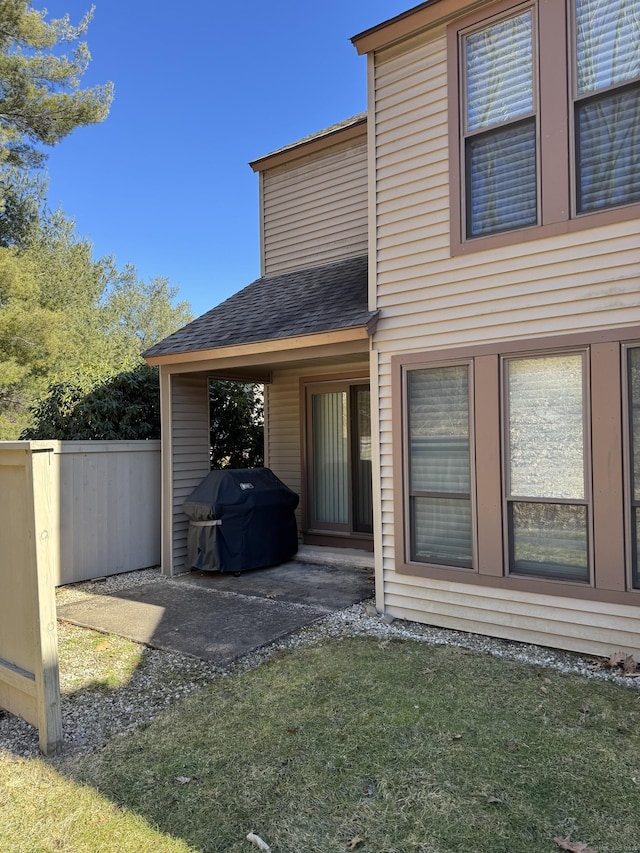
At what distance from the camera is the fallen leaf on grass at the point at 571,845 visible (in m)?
2.17

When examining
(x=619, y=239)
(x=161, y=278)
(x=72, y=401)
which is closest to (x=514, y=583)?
(x=619, y=239)

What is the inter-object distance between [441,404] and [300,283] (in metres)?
3.45

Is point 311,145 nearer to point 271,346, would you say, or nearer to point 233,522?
point 271,346

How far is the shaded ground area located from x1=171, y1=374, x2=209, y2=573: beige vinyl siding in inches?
22.9

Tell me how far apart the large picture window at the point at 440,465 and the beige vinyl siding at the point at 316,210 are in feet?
10.7

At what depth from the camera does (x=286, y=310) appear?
6.78 metres

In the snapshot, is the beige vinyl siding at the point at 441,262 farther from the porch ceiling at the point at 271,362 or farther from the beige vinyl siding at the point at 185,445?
the beige vinyl siding at the point at 185,445

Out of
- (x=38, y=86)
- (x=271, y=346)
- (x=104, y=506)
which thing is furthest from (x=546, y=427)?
(x=38, y=86)

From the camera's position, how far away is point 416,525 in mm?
5102

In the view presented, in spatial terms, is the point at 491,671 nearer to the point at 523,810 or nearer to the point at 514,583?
the point at 514,583

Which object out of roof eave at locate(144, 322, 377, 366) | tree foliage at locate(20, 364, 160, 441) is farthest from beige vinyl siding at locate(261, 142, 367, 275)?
tree foliage at locate(20, 364, 160, 441)

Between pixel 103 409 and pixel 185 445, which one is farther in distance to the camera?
pixel 103 409

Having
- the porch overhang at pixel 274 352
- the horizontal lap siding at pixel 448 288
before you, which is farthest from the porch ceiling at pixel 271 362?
the horizontal lap siding at pixel 448 288

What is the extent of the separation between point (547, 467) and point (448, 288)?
1.69 metres
